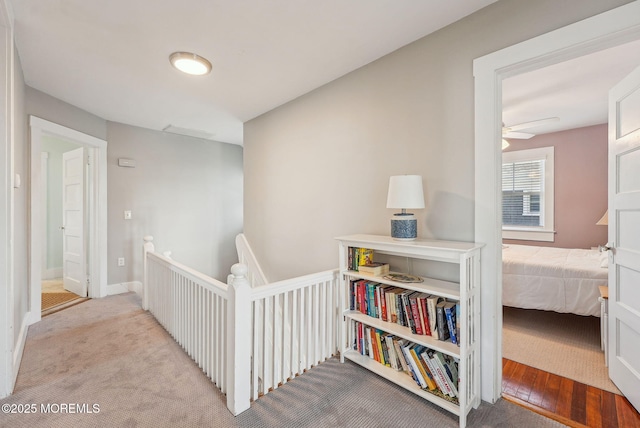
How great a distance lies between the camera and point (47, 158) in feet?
15.0

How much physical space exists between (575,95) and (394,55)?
7.31 feet

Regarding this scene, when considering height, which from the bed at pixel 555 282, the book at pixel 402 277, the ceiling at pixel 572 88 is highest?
the ceiling at pixel 572 88

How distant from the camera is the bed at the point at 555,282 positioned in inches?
97.2

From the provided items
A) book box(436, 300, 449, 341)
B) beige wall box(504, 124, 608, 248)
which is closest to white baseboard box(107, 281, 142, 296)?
book box(436, 300, 449, 341)

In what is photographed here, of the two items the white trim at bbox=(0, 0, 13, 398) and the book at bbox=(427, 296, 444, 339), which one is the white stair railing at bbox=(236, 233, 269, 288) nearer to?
the white trim at bbox=(0, 0, 13, 398)

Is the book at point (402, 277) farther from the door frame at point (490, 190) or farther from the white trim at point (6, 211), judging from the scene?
the white trim at point (6, 211)

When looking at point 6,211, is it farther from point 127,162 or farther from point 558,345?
point 558,345

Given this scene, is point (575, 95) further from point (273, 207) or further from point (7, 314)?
point (7, 314)

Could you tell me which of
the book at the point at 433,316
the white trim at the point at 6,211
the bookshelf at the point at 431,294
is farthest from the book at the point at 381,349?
the white trim at the point at 6,211

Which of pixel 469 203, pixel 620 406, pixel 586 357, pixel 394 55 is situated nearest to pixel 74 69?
pixel 394 55

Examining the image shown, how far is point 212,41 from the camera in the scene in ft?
6.28

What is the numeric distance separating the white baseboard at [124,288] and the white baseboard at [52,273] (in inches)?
72.3

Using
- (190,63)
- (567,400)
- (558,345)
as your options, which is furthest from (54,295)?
(558,345)

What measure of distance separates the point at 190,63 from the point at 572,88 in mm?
3470
